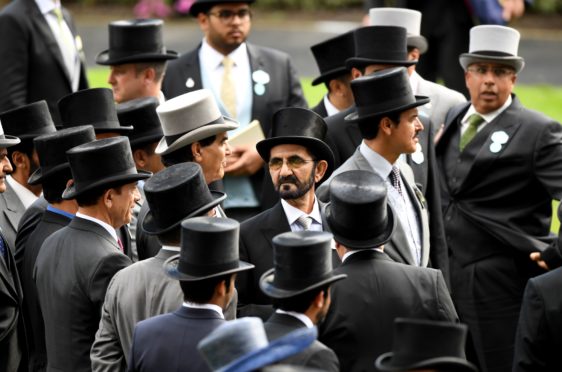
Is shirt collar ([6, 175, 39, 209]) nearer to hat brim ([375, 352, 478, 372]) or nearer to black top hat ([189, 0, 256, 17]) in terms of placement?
black top hat ([189, 0, 256, 17])

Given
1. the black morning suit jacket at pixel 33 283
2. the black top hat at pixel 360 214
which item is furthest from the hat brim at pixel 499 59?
the black morning suit jacket at pixel 33 283

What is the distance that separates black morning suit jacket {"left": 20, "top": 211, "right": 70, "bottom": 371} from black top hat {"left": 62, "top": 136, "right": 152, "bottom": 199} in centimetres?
40

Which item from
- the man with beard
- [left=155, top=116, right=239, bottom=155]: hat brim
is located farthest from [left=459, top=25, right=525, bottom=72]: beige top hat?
[left=155, top=116, right=239, bottom=155]: hat brim

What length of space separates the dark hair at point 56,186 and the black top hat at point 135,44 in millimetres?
2493

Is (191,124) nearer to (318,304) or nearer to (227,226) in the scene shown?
(227,226)

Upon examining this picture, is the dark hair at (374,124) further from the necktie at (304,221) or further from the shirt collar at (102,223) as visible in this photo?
the shirt collar at (102,223)

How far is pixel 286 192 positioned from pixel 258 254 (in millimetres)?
424

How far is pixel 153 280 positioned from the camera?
6.23m

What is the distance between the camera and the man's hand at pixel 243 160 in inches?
372

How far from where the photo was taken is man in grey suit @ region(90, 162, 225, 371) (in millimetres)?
6227

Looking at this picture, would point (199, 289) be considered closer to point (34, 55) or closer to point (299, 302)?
point (299, 302)

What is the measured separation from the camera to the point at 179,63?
1023 centimetres

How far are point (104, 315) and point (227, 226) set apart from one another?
0.89 meters

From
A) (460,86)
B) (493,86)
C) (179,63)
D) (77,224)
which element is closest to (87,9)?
(460,86)
